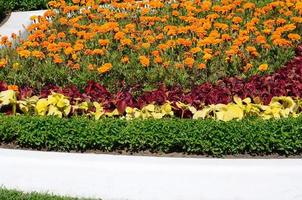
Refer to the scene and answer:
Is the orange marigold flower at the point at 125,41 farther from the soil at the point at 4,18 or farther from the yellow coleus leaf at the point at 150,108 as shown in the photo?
the soil at the point at 4,18

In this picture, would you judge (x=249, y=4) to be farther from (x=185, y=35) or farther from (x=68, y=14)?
(x=68, y=14)

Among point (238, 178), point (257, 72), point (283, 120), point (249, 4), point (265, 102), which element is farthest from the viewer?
point (249, 4)

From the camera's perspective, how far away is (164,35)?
8.70 meters

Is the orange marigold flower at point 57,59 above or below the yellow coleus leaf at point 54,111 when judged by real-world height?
above

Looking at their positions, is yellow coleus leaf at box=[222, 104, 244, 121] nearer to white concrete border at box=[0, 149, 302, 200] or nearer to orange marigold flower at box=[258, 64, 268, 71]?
white concrete border at box=[0, 149, 302, 200]

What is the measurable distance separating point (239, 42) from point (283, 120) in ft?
6.93

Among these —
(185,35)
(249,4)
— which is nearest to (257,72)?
(185,35)

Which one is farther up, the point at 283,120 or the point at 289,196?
the point at 283,120

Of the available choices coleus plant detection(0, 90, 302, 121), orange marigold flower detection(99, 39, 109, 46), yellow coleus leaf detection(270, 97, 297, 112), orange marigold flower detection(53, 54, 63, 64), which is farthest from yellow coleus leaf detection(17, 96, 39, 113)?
yellow coleus leaf detection(270, 97, 297, 112)

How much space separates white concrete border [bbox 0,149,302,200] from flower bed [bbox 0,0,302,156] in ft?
0.91

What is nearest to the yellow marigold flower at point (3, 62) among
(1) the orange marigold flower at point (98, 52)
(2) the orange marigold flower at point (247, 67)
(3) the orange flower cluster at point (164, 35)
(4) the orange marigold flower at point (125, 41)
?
(3) the orange flower cluster at point (164, 35)

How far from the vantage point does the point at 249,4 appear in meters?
9.35

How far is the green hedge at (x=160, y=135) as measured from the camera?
6.02 meters

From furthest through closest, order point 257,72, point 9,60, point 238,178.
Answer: point 9,60, point 257,72, point 238,178
